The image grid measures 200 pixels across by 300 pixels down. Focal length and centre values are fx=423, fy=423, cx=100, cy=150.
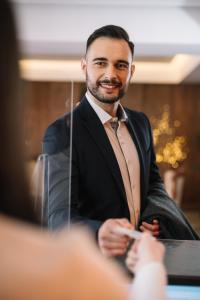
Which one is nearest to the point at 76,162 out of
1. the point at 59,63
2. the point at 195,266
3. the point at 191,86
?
the point at 59,63

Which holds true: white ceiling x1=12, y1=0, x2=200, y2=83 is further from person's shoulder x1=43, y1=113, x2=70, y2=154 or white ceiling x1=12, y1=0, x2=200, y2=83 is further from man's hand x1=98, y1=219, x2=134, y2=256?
man's hand x1=98, y1=219, x2=134, y2=256

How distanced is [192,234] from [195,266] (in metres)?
0.38

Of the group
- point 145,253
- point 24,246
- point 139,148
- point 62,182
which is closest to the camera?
point 24,246

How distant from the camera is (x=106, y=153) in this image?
1.31m

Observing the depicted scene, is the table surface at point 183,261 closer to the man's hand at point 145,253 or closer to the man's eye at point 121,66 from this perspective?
the man's hand at point 145,253

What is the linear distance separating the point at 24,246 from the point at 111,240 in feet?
2.45

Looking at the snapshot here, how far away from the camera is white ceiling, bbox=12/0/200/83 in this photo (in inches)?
54.8

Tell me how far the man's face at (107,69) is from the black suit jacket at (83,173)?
0.21ft

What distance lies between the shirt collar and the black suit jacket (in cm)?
1

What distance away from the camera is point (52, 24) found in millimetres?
1471

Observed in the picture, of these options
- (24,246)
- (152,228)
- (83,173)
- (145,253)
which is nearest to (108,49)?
(83,173)

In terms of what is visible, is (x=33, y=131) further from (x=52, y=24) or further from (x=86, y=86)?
(x=52, y=24)

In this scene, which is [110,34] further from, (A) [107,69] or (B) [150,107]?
(B) [150,107]

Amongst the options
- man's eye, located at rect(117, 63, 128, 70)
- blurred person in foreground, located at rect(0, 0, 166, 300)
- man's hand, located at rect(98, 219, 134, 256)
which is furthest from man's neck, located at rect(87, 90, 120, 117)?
blurred person in foreground, located at rect(0, 0, 166, 300)
